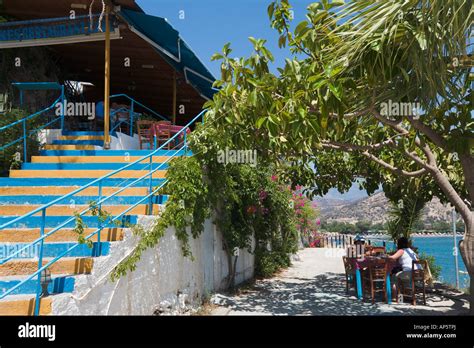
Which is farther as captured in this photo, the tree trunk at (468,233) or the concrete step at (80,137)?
the concrete step at (80,137)

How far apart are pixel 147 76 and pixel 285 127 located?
8335 mm

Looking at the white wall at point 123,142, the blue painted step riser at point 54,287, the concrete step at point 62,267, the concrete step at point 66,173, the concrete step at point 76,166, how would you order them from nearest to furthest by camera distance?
the blue painted step riser at point 54,287
the concrete step at point 62,267
the concrete step at point 66,173
the concrete step at point 76,166
the white wall at point 123,142

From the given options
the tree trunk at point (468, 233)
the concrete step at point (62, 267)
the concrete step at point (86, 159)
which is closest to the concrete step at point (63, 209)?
the concrete step at point (62, 267)

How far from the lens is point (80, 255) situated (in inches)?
192

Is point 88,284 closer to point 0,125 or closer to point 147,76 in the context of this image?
point 0,125

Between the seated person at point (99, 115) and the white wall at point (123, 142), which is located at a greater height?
the seated person at point (99, 115)

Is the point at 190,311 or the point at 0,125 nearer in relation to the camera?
the point at 190,311

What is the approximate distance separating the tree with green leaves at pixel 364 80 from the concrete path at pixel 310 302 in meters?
2.18

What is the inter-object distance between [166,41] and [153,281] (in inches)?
242

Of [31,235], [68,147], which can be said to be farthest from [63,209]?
[68,147]

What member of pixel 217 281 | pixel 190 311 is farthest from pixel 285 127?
pixel 217 281

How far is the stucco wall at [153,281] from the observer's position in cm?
428

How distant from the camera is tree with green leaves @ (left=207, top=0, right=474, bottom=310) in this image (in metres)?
4.60

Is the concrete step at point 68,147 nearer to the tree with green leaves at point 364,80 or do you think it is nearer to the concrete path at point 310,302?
the tree with green leaves at point 364,80
